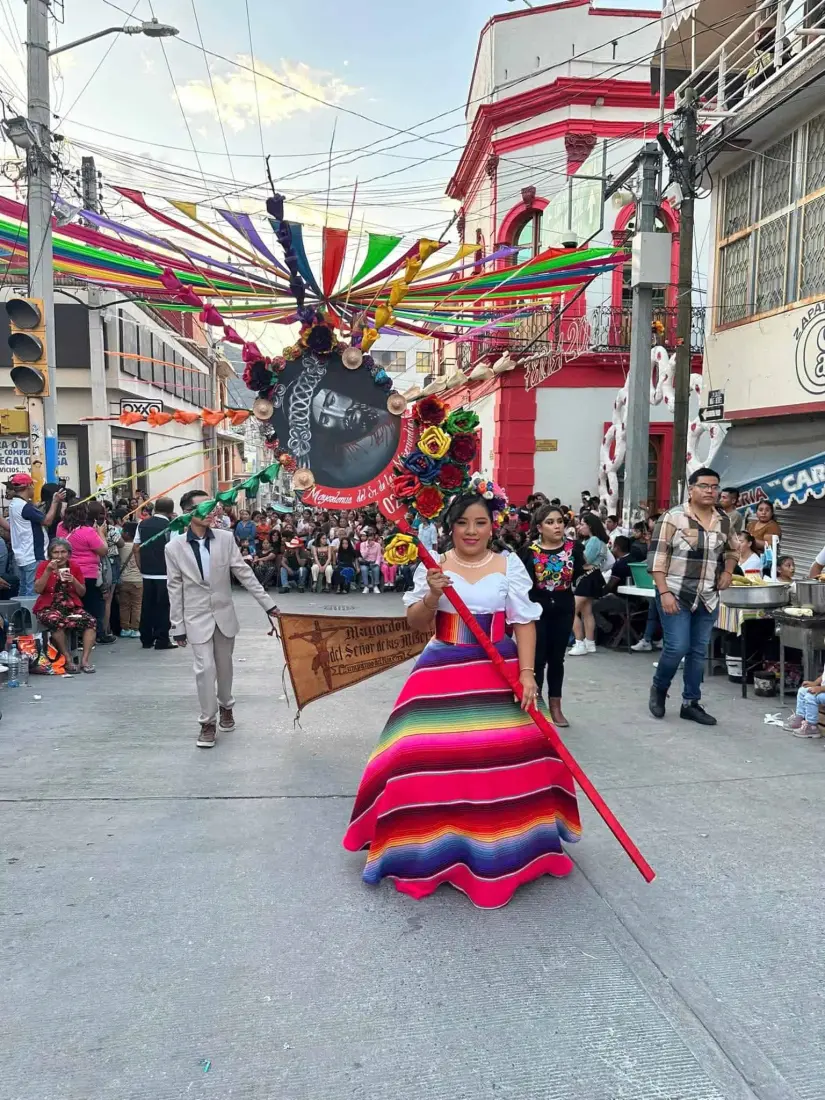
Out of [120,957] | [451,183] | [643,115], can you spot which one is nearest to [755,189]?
[643,115]

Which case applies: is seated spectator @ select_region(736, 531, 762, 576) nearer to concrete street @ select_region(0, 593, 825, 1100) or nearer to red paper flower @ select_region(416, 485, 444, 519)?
concrete street @ select_region(0, 593, 825, 1100)

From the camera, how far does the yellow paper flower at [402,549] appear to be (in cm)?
363

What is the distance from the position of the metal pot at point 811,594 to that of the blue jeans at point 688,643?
0.83 m

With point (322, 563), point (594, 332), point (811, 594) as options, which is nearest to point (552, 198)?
point (594, 332)

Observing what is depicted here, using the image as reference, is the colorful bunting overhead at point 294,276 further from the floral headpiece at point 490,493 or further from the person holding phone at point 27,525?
the person holding phone at point 27,525

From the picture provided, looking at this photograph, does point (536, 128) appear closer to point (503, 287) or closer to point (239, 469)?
point (503, 287)

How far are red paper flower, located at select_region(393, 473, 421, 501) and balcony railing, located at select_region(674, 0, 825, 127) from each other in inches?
336

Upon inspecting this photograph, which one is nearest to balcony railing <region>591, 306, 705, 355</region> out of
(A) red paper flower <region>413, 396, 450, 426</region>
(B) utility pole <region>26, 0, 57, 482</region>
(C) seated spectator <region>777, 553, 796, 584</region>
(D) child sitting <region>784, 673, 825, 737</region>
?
(C) seated spectator <region>777, 553, 796, 584</region>

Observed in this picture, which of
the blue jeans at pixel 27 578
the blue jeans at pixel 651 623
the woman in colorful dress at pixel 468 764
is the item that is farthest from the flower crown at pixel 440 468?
the blue jeans at pixel 27 578

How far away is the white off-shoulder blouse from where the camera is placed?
359 cm

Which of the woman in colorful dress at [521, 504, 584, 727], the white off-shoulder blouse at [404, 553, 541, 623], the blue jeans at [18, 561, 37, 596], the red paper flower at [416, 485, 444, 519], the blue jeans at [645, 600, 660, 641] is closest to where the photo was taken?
the white off-shoulder blouse at [404, 553, 541, 623]

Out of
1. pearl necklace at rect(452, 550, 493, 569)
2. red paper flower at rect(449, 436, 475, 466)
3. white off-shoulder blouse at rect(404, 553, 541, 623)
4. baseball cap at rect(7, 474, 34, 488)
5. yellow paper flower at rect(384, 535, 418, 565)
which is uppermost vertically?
red paper flower at rect(449, 436, 475, 466)

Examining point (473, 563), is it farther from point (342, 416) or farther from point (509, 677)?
point (342, 416)

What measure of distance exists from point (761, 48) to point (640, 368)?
18.4 ft
